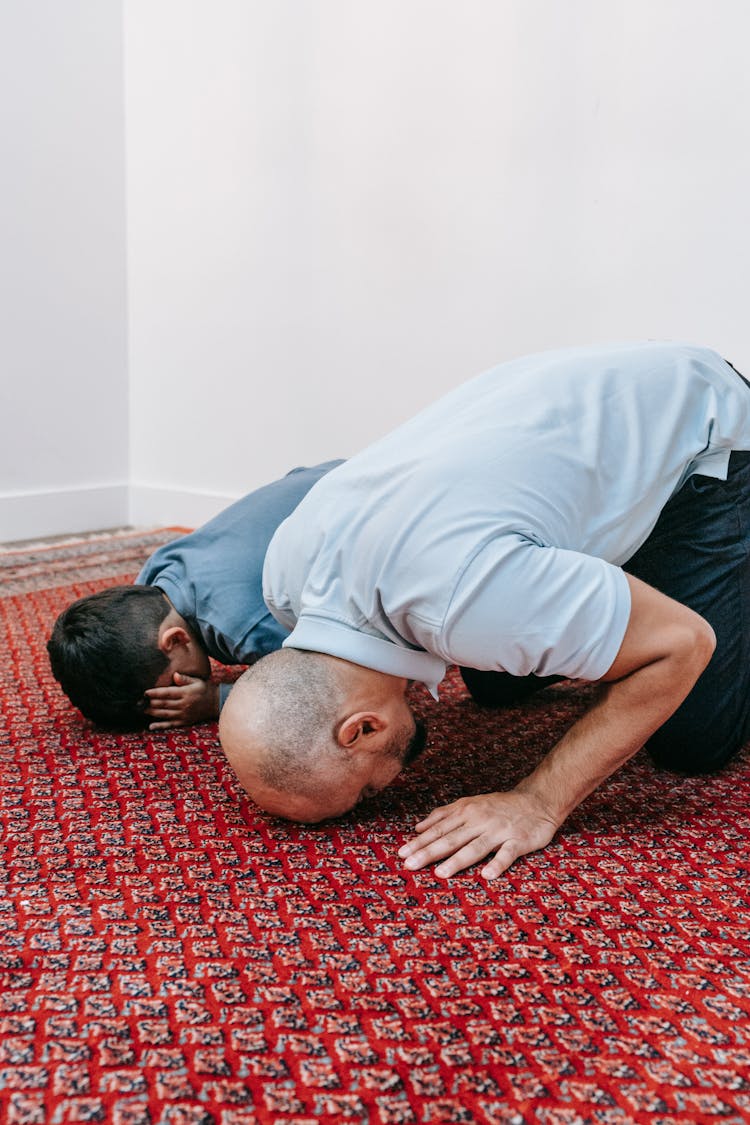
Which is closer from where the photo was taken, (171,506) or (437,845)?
(437,845)

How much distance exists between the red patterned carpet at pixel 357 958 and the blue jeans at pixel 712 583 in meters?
0.08

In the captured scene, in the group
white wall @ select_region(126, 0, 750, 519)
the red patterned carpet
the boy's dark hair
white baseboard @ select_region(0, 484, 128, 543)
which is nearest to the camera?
the red patterned carpet

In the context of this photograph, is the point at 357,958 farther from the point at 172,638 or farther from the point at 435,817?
the point at 172,638

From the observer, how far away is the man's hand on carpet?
1.17 metres

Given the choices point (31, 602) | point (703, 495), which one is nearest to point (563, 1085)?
point (703, 495)

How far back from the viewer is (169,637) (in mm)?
1572

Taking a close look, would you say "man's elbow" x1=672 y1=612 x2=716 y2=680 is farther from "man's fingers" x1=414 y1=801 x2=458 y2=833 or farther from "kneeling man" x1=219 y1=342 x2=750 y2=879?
"man's fingers" x1=414 y1=801 x2=458 y2=833

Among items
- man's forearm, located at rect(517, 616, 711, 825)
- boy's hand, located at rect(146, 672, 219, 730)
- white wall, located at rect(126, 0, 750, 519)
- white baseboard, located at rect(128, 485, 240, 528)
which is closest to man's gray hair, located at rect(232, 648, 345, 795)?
man's forearm, located at rect(517, 616, 711, 825)

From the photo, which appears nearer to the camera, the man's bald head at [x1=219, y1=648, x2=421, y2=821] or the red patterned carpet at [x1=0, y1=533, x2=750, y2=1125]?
the red patterned carpet at [x1=0, y1=533, x2=750, y2=1125]

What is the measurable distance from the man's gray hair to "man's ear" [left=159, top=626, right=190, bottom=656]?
44 cm

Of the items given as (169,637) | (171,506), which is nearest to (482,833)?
(169,637)

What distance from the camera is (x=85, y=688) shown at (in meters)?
1.55

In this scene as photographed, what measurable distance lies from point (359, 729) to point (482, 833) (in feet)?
0.65

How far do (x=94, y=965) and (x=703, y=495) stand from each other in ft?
3.13
